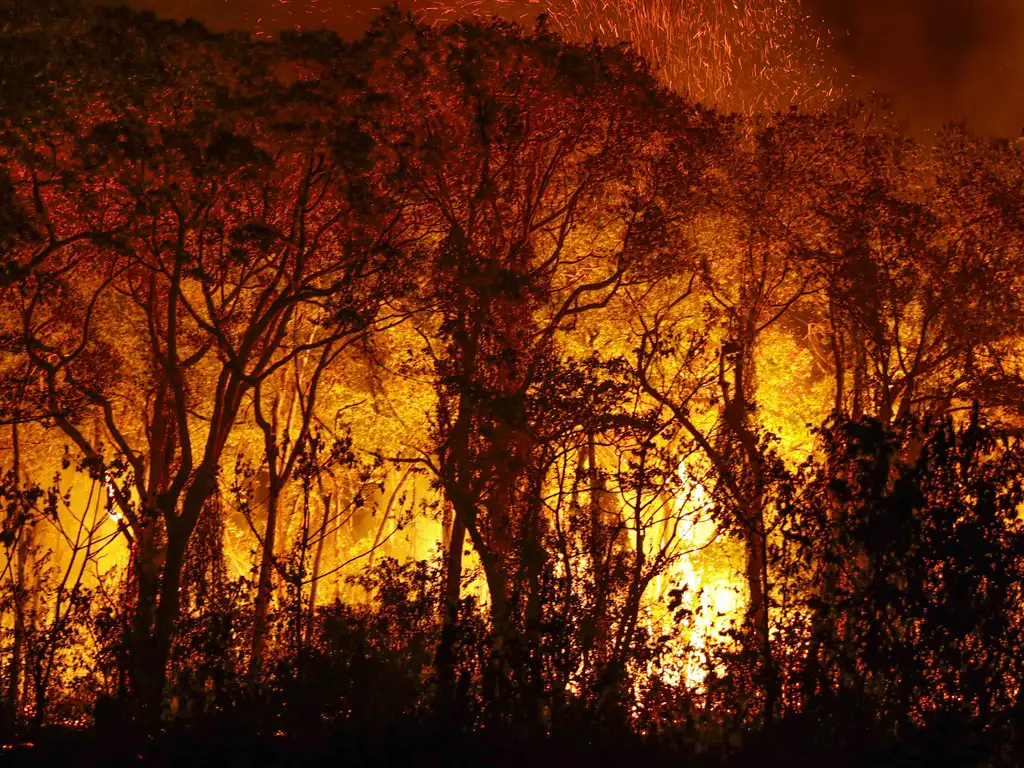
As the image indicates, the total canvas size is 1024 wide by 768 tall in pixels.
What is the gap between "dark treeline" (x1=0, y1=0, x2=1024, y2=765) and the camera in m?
8.40

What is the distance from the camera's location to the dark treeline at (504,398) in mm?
8398

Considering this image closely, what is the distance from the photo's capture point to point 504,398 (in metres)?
14.4

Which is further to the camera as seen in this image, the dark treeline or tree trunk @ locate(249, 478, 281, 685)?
tree trunk @ locate(249, 478, 281, 685)

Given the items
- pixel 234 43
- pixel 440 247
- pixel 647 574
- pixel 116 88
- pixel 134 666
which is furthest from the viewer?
pixel 440 247

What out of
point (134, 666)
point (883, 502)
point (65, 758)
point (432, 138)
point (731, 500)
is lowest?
point (65, 758)

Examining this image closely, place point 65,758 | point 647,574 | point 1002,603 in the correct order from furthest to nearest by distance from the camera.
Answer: point 647,574, point 1002,603, point 65,758

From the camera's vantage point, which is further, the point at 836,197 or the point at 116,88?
the point at 836,197

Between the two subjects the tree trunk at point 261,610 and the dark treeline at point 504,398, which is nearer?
the dark treeline at point 504,398

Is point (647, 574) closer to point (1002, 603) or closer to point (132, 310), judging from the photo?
point (1002, 603)

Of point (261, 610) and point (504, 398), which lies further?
point (504, 398)

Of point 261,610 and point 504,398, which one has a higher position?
point 504,398

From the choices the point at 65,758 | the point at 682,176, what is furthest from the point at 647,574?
the point at 682,176

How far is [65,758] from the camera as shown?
738 centimetres

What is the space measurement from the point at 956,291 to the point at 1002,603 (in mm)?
14305
